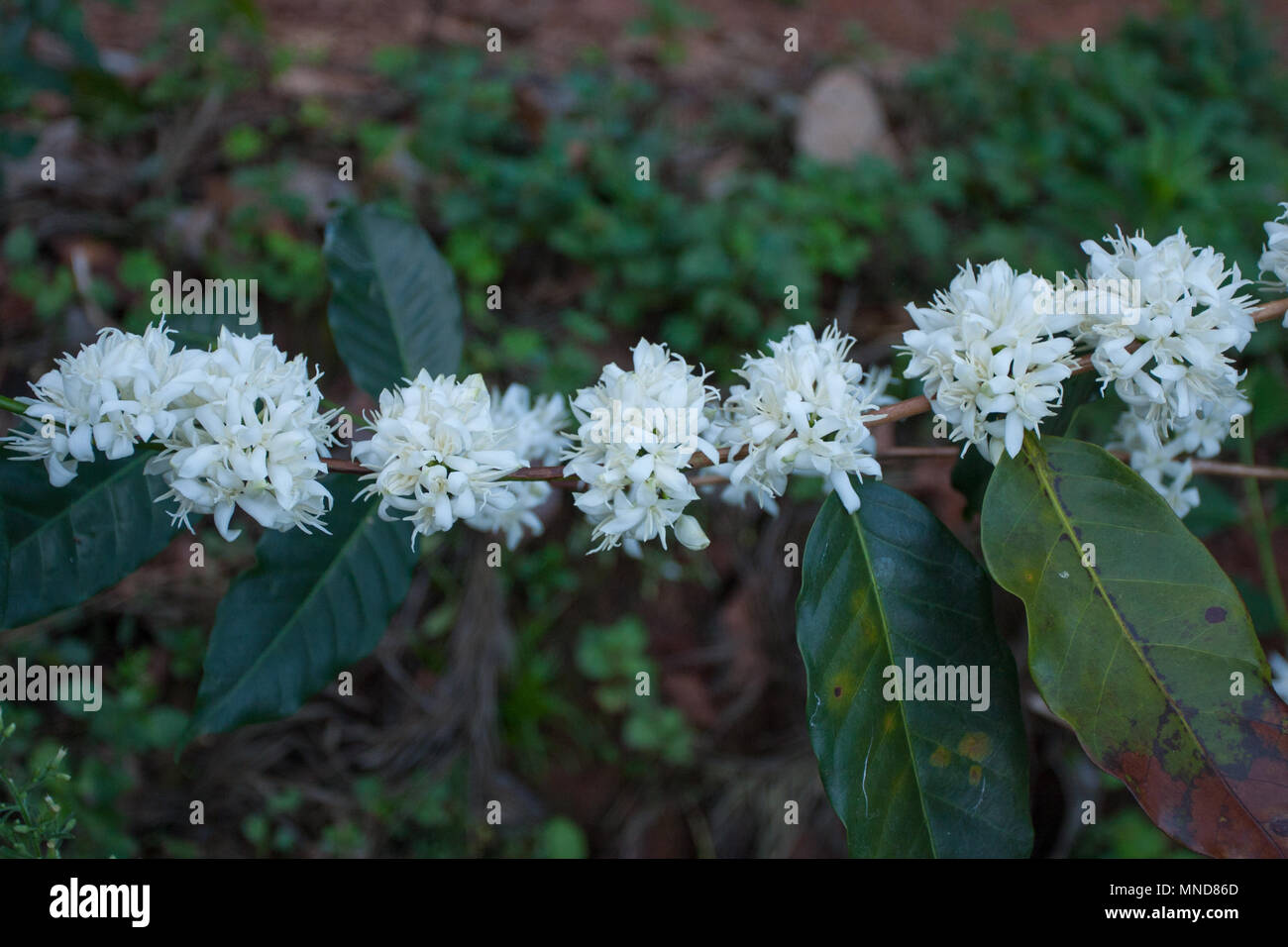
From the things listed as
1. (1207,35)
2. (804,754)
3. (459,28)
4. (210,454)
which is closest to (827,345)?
(210,454)

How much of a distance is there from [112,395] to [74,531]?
30cm

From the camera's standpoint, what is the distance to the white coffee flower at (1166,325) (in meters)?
1.02

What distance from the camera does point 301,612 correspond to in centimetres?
125

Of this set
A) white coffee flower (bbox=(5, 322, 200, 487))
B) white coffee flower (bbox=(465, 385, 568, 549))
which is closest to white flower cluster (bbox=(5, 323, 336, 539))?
white coffee flower (bbox=(5, 322, 200, 487))

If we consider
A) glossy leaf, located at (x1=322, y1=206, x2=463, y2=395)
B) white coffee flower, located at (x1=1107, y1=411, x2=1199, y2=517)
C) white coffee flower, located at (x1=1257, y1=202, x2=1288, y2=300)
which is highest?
glossy leaf, located at (x1=322, y1=206, x2=463, y2=395)

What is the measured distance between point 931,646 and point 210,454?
85cm

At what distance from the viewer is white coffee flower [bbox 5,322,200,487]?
0.97 meters

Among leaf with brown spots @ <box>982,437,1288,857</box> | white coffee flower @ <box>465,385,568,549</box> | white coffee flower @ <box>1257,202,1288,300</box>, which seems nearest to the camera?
leaf with brown spots @ <box>982,437,1288,857</box>

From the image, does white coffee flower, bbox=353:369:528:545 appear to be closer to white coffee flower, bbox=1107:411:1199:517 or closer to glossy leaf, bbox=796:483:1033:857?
glossy leaf, bbox=796:483:1033:857

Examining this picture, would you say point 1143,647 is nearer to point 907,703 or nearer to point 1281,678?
point 907,703

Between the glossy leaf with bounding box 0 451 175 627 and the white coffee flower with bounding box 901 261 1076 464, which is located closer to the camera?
the white coffee flower with bounding box 901 261 1076 464

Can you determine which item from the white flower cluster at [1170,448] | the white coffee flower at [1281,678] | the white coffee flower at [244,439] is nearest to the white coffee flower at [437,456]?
the white coffee flower at [244,439]

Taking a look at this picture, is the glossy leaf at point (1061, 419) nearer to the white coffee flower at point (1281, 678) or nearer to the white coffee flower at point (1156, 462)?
the white coffee flower at point (1156, 462)

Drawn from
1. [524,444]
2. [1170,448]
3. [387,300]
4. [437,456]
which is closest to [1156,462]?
[1170,448]
